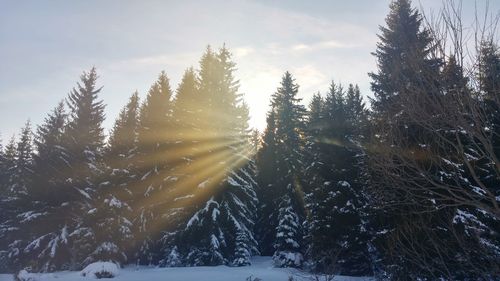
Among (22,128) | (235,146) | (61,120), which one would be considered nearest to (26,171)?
(61,120)

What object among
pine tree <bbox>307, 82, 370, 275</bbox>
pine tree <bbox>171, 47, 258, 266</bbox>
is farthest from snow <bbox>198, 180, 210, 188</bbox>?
pine tree <bbox>307, 82, 370, 275</bbox>

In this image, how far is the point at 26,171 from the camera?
28172 millimetres

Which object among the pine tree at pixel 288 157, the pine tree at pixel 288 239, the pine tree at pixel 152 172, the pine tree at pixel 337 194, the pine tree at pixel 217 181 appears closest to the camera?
the pine tree at pixel 337 194

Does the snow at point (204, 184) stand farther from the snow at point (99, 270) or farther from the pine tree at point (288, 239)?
the snow at point (99, 270)

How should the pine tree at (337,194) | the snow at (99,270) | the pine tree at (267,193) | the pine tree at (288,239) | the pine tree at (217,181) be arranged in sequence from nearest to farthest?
the snow at (99,270) < the pine tree at (337,194) < the pine tree at (217,181) < the pine tree at (288,239) < the pine tree at (267,193)

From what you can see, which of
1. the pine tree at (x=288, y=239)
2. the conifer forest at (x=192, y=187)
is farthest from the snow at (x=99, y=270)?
the pine tree at (x=288, y=239)

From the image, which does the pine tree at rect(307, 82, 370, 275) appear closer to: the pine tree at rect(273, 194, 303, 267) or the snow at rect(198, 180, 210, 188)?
the pine tree at rect(273, 194, 303, 267)

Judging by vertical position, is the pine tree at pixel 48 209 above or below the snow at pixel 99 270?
above

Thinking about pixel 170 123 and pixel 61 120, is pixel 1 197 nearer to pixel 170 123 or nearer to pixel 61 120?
pixel 61 120

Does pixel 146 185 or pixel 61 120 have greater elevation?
pixel 61 120

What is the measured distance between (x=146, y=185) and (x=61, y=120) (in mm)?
12323

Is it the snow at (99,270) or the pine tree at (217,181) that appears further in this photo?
the pine tree at (217,181)

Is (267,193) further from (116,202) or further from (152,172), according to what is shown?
(116,202)

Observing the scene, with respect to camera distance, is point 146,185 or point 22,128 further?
point 22,128
